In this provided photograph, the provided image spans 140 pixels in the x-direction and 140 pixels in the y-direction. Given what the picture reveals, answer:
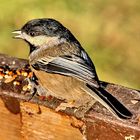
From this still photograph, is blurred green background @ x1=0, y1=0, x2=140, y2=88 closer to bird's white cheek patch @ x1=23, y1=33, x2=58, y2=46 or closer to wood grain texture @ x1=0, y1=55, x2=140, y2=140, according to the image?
bird's white cheek patch @ x1=23, y1=33, x2=58, y2=46

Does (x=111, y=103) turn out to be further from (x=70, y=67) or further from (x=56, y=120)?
(x=70, y=67)

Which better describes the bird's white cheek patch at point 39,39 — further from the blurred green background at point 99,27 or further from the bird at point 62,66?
the blurred green background at point 99,27

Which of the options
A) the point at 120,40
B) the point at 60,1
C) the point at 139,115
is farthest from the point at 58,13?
the point at 139,115

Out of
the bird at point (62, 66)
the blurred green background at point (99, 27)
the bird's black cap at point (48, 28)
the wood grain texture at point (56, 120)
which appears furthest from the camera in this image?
the blurred green background at point (99, 27)

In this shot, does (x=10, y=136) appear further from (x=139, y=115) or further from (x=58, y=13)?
(x=58, y=13)

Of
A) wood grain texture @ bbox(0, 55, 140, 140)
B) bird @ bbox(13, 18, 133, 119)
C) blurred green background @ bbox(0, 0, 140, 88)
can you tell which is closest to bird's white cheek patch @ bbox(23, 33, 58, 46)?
bird @ bbox(13, 18, 133, 119)

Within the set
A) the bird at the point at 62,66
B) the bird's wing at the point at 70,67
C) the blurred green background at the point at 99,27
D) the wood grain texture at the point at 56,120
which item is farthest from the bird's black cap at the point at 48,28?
the blurred green background at the point at 99,27
